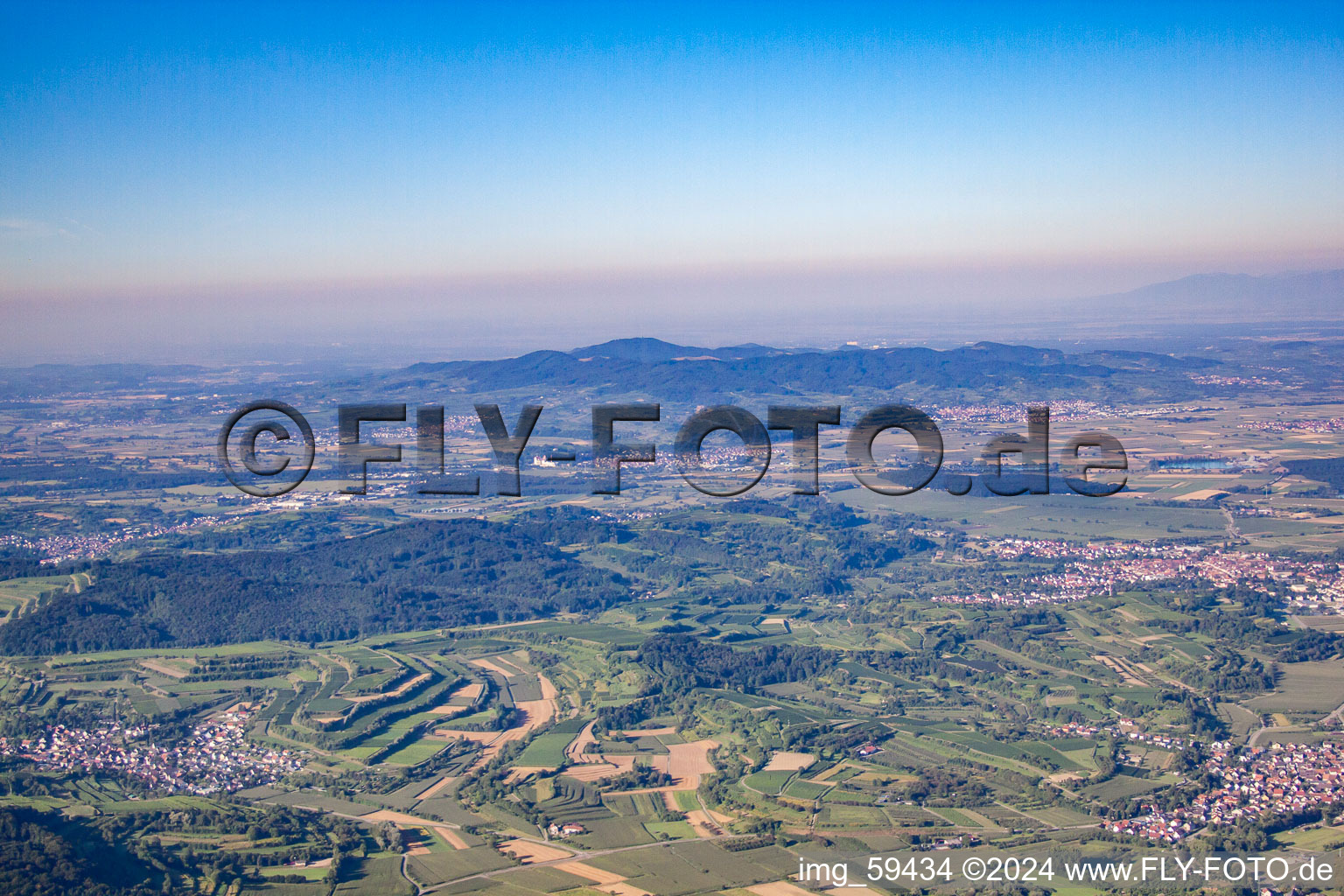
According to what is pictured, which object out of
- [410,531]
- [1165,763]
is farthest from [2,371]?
[1165,763]

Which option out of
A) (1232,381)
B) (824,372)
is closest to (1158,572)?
(824,372)

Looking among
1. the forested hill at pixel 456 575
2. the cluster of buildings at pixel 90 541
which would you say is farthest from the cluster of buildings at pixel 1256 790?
the cluster of buildings at pixel 90 541

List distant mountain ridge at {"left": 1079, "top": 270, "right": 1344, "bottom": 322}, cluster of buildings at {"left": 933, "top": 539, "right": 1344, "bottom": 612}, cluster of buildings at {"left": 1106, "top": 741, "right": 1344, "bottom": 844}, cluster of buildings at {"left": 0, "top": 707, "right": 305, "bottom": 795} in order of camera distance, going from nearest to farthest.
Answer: cluster of buildings at {"left": 1106, "top": 741, "right": 1344, "bottom": 844}
cluster of buildings at {"left": 0, "top": 707, "right": 305, "bottom": 795}
cluster of buildings at {"left": 933, "top": 539, "right": 1344, "bottom": 612}
distant mountain ridge at {"left": 1079, "top": 270, "right": 1344, "bottom": 322}

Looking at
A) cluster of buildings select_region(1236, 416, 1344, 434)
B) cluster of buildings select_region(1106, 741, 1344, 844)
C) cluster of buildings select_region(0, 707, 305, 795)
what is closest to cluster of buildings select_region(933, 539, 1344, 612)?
cluster of buildings select_region(1106, 741, 1344, 844)

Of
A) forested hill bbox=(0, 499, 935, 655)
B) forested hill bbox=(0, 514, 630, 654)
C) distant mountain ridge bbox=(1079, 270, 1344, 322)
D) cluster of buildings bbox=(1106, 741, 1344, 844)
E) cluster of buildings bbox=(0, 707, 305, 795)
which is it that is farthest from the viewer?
distant mountain ridge bbox=(1079, 270, 1344, 322)

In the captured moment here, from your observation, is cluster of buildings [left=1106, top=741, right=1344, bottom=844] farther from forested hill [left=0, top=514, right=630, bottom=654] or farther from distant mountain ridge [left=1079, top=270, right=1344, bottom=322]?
distant mountain ridge [left=1079, top=270, right=1344, bottom=322]
